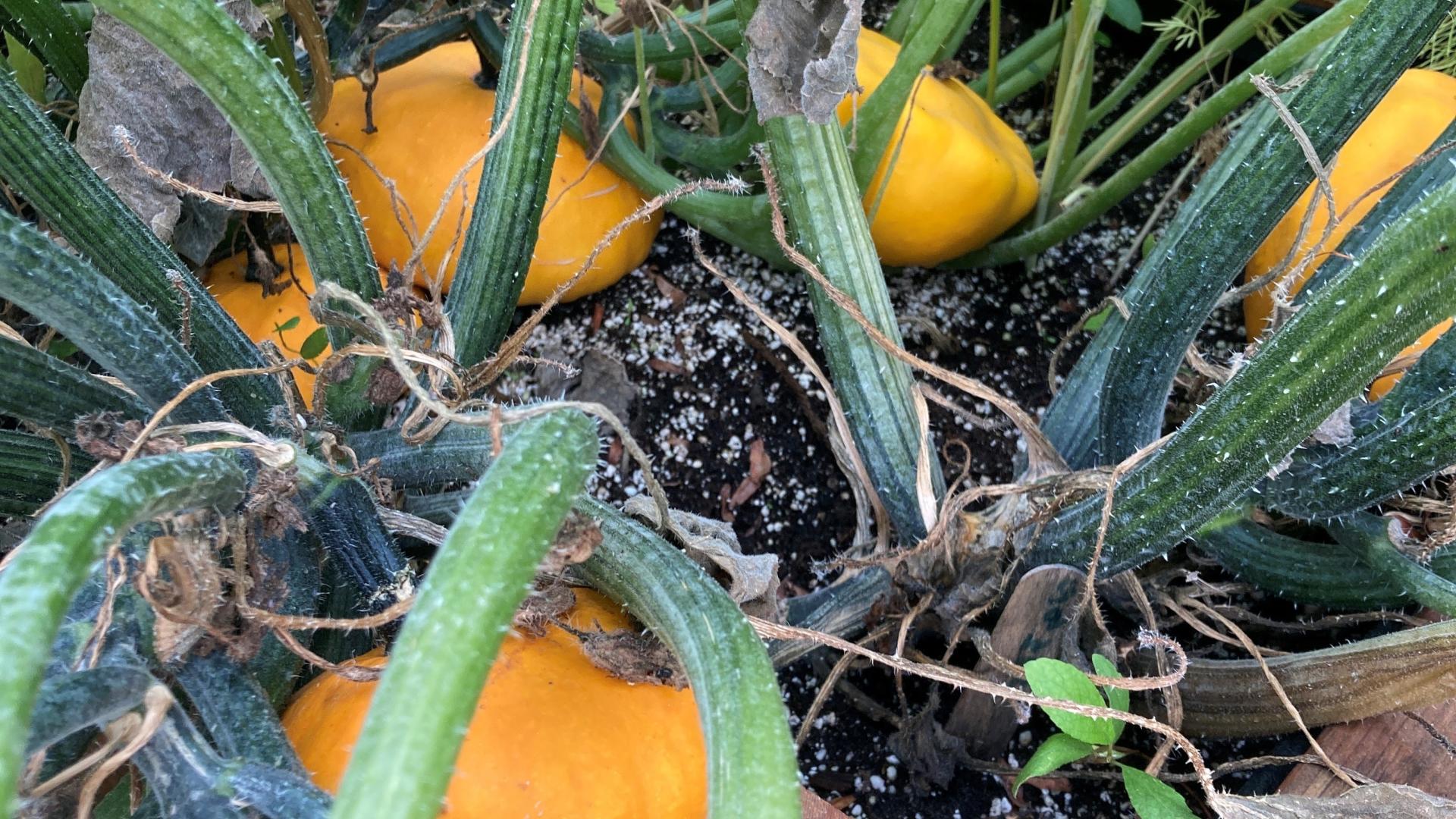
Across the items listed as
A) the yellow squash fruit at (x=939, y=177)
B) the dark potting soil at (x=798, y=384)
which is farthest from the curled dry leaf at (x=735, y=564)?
the yellow squash fruit at (x=939, y=177)

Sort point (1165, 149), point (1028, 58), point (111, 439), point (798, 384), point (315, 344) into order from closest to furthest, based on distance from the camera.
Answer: point (111, 439) → point (315, 344) → point (1165, 149) → point (798, 384) → point (1028, 58)

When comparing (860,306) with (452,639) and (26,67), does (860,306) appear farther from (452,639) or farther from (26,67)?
(26,67)

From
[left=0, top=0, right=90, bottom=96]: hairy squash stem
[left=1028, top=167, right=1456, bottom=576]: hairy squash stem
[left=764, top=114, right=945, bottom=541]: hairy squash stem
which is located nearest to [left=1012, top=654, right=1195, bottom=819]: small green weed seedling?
[left=1028, top=167, right=1456, bottom=576]: hairy squash stem

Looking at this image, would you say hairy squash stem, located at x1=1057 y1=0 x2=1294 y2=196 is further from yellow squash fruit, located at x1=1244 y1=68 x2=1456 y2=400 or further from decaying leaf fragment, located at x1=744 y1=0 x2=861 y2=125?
decaying leaf fragment, located at x1=744 y1=0 x2=861 y2=125

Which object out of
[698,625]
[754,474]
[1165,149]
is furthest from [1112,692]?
[1165,149]

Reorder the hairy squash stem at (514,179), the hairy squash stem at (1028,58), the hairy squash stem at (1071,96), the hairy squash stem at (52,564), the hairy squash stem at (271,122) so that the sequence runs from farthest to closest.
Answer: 1. the hairy squash stem at (1028,58)
2. the hairy squash stem at (1071,96)
3. the hairy squash stem at (514,179)
4. the hairy squash stem at (271,122)
5. the hairy squash stem at (52,564)

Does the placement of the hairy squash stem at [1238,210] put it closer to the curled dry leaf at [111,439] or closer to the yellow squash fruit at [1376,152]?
the yellow squash fruit at [1376,152]
